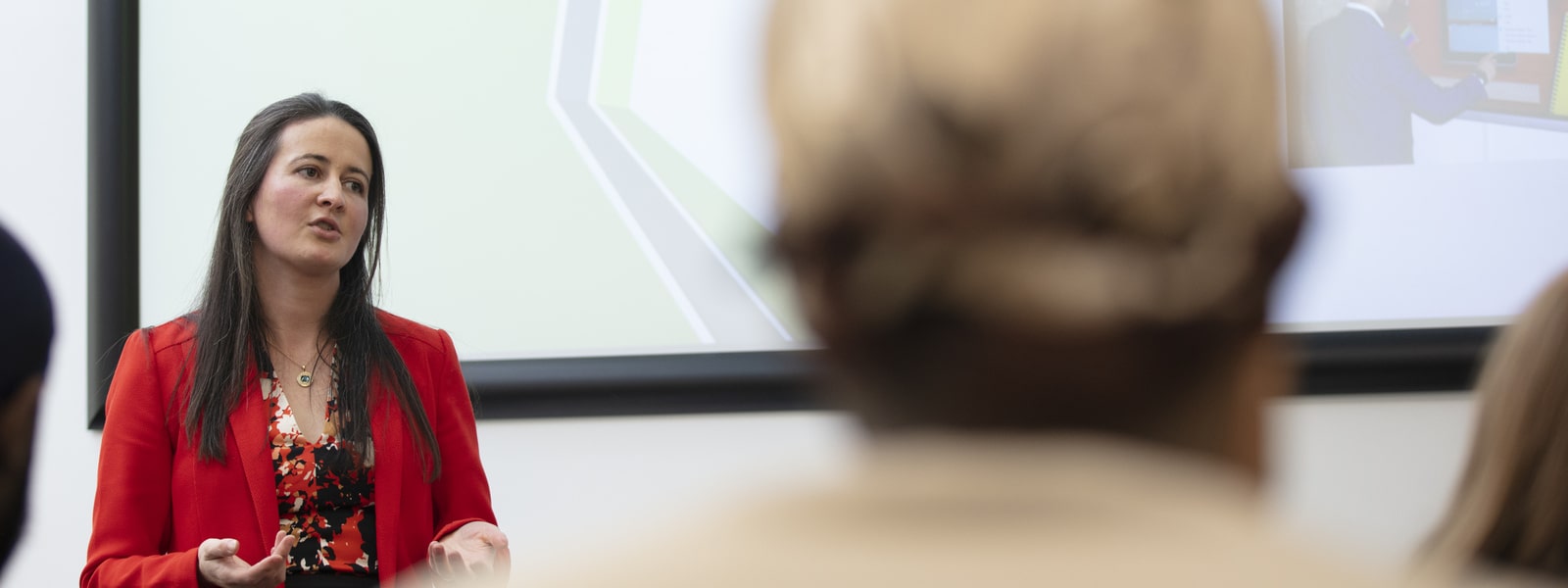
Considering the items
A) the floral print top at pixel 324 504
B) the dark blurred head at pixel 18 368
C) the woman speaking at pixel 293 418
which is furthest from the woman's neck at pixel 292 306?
the dark blurred head at pixel 18 368

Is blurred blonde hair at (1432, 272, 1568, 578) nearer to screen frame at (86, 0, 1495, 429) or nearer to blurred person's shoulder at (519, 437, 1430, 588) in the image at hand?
screen frame at (86, 0, 1495, 429)

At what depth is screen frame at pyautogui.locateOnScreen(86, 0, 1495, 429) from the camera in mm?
1907

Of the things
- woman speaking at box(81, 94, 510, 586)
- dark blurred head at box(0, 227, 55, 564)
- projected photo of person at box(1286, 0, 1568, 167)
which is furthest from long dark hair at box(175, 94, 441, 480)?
projected photo of person at box(1286, 0, 1568, 167)

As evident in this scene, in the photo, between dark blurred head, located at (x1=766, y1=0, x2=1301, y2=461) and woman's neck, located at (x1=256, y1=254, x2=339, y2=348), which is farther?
woman's neck, located at (x1=256, y1=254, x2=339, y2=348)

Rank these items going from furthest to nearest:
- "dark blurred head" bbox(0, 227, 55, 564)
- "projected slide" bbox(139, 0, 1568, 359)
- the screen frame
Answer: "projected slide" bbox(139, 0, 1568, 359), the screen frame, "dark blurred head" bbox(0, 227, 55, 564)

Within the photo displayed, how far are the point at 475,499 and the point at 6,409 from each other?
1.74ft

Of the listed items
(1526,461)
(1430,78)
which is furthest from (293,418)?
(1430,78)

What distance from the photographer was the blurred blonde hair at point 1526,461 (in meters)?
1.09

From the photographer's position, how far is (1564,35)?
1.92 metres

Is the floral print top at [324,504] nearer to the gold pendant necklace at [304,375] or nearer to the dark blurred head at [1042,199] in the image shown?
the gold pendant necklace at [304,375]

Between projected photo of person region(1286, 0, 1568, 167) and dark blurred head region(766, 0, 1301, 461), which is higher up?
projected photo of person region(1286, 0, 1568, 167)

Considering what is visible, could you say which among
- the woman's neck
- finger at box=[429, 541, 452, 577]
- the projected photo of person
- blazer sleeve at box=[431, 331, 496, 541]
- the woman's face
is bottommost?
finger at box=[429, 541, 452, 577]

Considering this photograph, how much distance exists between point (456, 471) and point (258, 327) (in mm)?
254

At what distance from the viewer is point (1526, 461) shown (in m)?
1.11
